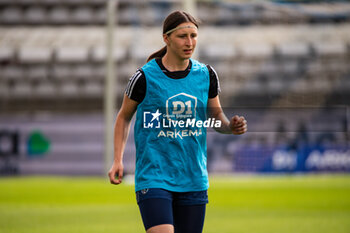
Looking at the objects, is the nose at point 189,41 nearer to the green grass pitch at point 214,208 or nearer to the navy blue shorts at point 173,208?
the navy blue shorts at point 173,208

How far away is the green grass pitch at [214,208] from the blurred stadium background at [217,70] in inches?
219

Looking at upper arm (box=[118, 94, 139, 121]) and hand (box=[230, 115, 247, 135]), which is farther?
upper arm (box=[118, 94, 139, 121])

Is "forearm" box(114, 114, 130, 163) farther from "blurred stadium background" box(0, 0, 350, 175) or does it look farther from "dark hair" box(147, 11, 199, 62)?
Result: "blurred stadium background" box(0, 0, 350, 175)

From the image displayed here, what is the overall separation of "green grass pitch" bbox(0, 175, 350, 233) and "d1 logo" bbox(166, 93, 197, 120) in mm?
5077

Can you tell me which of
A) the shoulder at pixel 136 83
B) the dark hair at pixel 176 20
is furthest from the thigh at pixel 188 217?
the dark hair at pixel 176 20

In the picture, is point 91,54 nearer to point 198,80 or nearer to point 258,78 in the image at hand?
point 258,78

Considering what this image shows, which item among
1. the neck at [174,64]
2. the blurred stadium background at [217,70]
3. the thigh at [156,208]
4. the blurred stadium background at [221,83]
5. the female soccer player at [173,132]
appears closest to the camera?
the thigh at [156,208]

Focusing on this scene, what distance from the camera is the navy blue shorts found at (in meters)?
3.83

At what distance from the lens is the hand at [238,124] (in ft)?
12.6

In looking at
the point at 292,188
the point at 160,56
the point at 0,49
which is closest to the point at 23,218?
the point at 160,56

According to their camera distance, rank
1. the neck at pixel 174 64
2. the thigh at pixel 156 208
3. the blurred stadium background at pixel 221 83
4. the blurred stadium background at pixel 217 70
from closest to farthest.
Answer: the thigh at pixel 156 208
the neck at pixel 174 64
the blurred stadium background at pixel 221 83
the blurred stadium background at pixel 217 70

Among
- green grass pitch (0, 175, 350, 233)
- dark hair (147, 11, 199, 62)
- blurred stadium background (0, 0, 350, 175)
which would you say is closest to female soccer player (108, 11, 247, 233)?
dark hair (147, 11, 199, 62)

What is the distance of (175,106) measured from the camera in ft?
13.0

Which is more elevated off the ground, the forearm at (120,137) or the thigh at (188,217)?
the forearm at (120,137)
